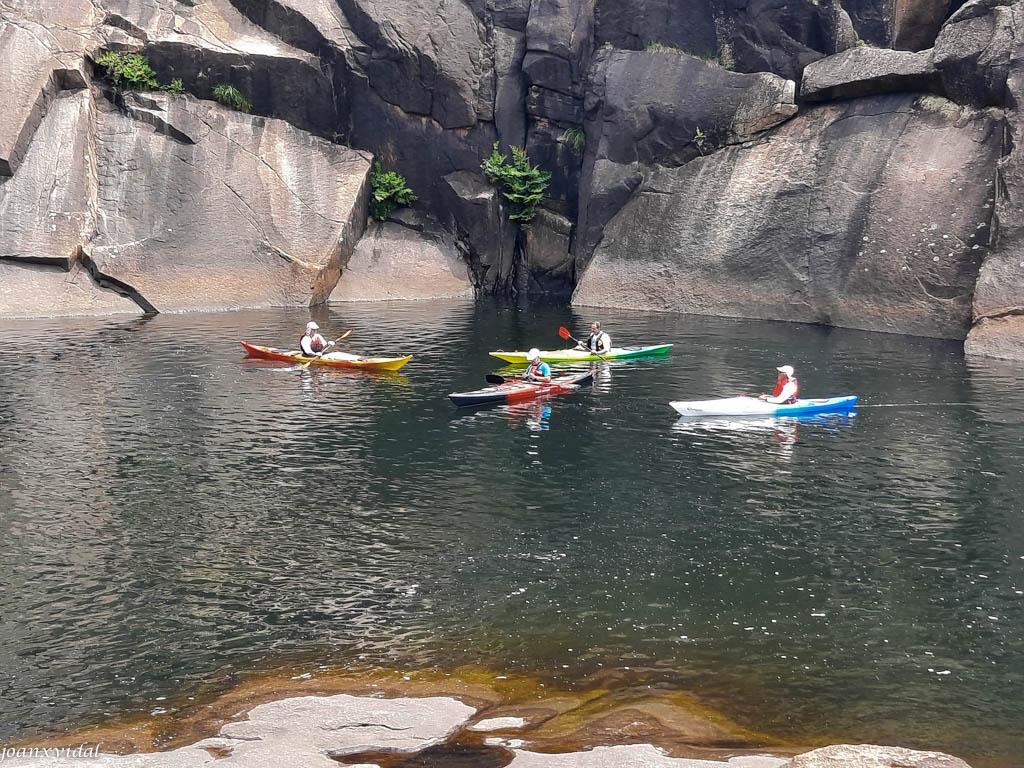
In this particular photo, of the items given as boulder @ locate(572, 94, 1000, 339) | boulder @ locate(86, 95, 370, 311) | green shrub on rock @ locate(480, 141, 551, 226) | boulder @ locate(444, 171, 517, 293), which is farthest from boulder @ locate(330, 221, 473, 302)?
boulder @ locate(572, 94, 1000, 339)

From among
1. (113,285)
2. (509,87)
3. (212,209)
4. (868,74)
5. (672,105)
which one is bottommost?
(113,285)

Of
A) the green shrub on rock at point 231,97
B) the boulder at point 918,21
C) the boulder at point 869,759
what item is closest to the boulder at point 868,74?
the boulder at point 918,21

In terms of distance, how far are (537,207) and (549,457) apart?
33483mm

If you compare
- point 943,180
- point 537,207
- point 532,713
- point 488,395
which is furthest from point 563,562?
point 537,207

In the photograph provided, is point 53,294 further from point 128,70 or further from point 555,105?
point 555,105

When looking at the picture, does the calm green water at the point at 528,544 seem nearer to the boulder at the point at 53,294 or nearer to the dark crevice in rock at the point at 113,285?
the boulder at the point at 53,294

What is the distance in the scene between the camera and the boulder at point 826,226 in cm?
3484

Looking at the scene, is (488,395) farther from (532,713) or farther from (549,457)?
(532,713)

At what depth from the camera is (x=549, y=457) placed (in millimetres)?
19312

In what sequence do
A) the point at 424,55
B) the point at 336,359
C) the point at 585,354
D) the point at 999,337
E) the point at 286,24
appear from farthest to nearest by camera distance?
1. the point at 424,55
2. the point at 286,24
3. the point at 999,337
4. the point at 585,354
5. the point at 336,359

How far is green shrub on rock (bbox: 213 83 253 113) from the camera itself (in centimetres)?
4447

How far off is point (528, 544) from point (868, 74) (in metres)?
31.3

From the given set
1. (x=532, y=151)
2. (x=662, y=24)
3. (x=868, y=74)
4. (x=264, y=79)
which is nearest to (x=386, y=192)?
(x=264, y=79)

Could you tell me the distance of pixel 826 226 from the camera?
3884cm
